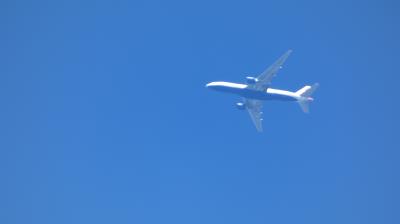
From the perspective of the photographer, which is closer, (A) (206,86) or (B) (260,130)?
(A) (206,86)

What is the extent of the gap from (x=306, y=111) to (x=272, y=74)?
25.5ft

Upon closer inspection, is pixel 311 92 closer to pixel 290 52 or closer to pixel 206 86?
pixel 290 52

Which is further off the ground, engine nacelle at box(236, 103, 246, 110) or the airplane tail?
engine nacelle at box(236, 103, 246, 110)

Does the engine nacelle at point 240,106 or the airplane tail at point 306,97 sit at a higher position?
the engine nacelle at point 240,106

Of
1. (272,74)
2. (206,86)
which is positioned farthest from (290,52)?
(206,86)

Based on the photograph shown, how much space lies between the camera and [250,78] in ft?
313

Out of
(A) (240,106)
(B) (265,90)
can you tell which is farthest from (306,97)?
(A) (240,106)

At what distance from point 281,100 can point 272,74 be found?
13.8 ft

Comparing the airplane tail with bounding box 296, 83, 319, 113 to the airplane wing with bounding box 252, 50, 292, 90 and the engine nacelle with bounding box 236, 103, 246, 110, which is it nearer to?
the airplane wing with bounding box 252, 50, 292, 90

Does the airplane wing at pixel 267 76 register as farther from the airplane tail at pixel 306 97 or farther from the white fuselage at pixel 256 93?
the airplane tail at pixel 306 97

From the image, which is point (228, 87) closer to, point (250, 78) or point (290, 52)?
point (250, 78)

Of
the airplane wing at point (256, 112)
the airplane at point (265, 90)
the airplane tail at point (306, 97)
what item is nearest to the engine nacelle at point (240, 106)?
the airplane wing at point (256, 112)

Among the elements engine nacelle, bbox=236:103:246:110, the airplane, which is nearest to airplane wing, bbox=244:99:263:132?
engine nacelle, bbox=236:103:246:110

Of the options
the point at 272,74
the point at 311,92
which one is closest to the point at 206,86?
the point at 272,74
